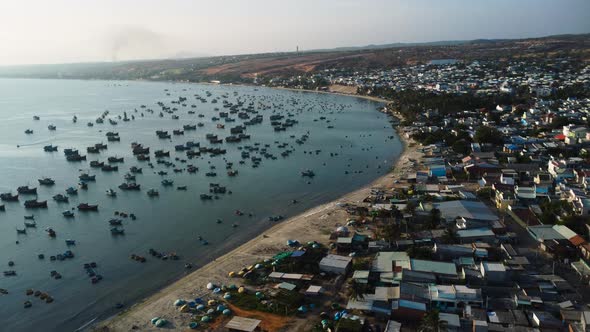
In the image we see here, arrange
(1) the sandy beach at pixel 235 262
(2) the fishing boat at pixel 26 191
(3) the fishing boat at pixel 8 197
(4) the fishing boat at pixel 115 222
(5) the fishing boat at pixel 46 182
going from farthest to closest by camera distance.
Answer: (5) the fishing boat at pixel 46 182 < (2) the fishing boat at pixel 26 191 < (3) the fishing boat at pixel 8 197 < (4) the fishing boat at pixel 115 222 < (1) the sandy beach at pixel 235 262

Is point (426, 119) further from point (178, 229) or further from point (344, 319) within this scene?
point (344, 319)

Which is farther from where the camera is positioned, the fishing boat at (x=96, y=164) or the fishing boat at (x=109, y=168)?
the fishing boat at (x=96, y=164)

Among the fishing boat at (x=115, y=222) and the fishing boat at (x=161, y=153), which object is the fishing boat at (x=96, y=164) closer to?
the fishing boat at (x=161, y=153)

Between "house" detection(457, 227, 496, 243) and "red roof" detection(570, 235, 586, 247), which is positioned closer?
"red roof" detection(570, 235, 586, 247)

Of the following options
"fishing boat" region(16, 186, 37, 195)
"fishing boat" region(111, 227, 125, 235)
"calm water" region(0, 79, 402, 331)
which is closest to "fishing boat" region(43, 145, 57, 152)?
"calm water" region(0, 79, 402, 331)

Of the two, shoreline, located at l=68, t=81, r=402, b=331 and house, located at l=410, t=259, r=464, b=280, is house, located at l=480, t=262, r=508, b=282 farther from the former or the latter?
shoreline, located at l=68, t=81, r=402, b=331

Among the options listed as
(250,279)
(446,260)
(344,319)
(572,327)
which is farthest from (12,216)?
(572,327)

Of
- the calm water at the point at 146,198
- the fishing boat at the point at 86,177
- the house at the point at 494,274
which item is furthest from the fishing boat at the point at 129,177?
the house at the point at 494,274
